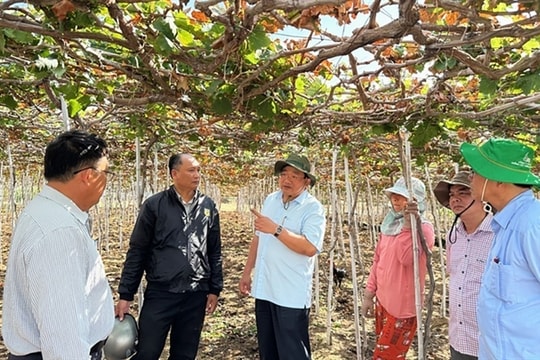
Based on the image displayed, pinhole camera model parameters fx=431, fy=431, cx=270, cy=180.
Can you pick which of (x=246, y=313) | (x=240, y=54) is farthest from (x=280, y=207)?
(x=246, y=313)

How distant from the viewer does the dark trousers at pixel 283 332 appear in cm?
277

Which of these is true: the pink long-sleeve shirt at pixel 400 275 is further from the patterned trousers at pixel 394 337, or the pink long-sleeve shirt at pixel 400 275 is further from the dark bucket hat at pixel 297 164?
the dark bucket hat at pixel 297 164

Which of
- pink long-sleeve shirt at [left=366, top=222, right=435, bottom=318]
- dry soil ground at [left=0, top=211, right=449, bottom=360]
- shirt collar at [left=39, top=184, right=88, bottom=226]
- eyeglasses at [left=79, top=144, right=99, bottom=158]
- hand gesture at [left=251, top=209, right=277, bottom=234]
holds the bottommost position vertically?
dry soil ground at [left=0, top=211, right=449, bottom=360]

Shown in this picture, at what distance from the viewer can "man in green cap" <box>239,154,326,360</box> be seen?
2770 mm

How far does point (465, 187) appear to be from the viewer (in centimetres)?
240

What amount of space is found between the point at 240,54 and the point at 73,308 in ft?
3.88

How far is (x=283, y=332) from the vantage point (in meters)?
2.80

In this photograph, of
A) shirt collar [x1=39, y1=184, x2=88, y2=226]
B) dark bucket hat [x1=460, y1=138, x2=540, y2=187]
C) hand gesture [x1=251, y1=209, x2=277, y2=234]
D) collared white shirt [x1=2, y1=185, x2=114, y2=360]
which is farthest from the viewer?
hand gesture [x1=251, y1=209, x2=277, y2=234]

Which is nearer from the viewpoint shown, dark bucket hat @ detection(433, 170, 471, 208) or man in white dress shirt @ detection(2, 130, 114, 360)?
man in white dress shirt @ detection(2, 130, 114, 360)

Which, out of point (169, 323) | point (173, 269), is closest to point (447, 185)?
point (173, 269)

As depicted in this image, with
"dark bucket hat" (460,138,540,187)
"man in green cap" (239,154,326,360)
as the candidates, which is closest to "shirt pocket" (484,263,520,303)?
"dark bucket hat" (460,138,540,187)

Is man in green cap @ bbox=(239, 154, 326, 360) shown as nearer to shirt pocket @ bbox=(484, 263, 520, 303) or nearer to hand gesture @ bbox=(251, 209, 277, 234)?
hand gesture @ bbox=(251, 209, 277, 234)

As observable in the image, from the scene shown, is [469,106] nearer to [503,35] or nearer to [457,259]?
[457,259]

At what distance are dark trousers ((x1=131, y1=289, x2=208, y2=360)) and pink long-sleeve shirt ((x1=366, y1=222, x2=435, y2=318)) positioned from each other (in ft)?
4.14
